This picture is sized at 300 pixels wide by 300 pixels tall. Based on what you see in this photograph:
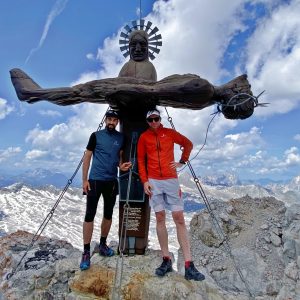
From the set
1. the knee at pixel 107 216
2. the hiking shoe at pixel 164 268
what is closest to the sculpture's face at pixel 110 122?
the knee at pixel 107 216

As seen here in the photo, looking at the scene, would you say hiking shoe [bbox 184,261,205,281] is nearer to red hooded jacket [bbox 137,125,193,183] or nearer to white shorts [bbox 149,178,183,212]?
white shorts [bbox 149,178,183,212]

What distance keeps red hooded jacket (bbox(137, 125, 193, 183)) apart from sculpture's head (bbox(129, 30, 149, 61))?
1.93 m

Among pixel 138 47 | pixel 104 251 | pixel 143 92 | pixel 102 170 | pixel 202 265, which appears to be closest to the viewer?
pixel 143 92

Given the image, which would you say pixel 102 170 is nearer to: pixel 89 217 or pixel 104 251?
pixel 89 217

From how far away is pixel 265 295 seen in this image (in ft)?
48.3

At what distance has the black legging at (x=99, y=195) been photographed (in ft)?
18.4

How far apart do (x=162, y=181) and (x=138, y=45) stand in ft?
9.86

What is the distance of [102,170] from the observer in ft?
18.4

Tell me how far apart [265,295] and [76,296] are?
11943 millimetres

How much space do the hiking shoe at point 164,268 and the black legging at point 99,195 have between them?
4.06 ft

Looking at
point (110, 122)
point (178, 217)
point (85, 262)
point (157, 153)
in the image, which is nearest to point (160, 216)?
point (178, 217)

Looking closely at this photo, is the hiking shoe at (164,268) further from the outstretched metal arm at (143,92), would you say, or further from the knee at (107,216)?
the outstretched metal arm at (143,92)

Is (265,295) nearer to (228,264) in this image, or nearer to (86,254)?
(228,264)

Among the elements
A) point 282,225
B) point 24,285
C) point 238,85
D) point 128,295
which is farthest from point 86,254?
point 282,225
